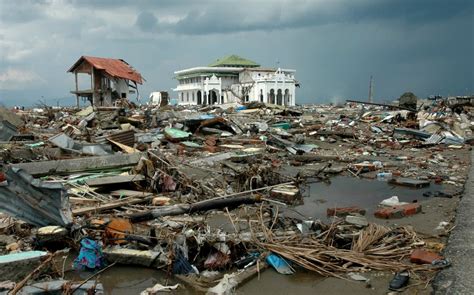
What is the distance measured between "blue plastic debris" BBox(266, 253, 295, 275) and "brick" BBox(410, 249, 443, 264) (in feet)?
4.14

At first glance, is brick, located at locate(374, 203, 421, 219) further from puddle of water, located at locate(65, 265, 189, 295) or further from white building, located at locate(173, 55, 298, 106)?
white building, located at locate(173, 55, 298, 106)

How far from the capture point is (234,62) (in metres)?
53.6

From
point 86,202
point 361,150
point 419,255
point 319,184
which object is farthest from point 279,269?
point 361,150

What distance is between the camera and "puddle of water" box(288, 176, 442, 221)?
6.74 meters

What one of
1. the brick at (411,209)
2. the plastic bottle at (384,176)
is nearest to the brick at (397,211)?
the brick at (411,209)

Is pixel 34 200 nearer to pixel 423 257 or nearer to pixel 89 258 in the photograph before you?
pixel 89 258

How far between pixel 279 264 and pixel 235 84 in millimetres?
45206

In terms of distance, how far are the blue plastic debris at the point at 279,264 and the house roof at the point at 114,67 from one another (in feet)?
96.0

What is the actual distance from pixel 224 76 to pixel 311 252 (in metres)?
46.6

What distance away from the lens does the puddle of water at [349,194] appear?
6738 millimetres

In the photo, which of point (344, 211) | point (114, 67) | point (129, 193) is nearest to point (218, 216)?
point (129, 193)

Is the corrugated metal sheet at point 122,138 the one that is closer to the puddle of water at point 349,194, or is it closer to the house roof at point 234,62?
the puddle of water at point 349,194

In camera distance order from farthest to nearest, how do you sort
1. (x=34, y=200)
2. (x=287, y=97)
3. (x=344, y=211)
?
1. (x=287, y=97)
2. (x=344, y=211)
3. (x=34, y=200)

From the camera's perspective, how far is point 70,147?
33.4 ft
